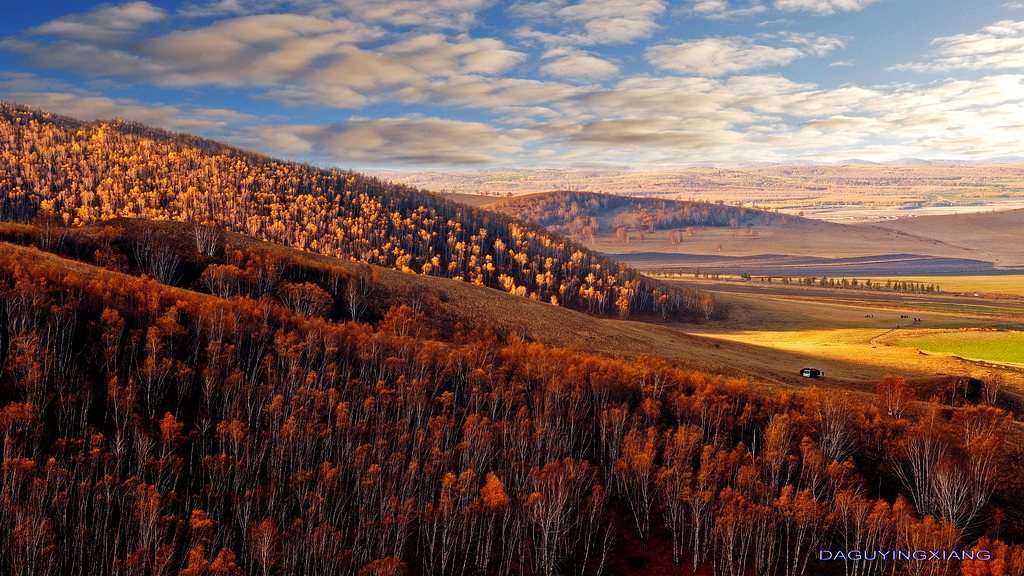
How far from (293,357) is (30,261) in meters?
50.6

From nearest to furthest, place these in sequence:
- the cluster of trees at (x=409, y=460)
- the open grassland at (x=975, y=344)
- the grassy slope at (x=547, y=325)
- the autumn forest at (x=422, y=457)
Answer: the cluster of trees at (x=409, y=460), the autumn forest at (x=422, y=457), the grassy slope at (x=547, y=325), the open grassland at (x=975, y=344)

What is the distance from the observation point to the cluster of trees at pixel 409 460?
67.1m

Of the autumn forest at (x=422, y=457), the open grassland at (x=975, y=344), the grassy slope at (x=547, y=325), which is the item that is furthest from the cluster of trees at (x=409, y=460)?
the open grassland at (x=975, y=344)

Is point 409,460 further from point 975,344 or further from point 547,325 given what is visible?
point 975,344

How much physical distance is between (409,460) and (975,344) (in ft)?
528

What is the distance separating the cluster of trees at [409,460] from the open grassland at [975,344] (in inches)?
2677

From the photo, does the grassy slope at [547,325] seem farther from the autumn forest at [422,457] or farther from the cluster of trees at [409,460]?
the cluster of trees at [409,460]

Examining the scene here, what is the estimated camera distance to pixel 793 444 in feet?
305

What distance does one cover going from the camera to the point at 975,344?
567 feet

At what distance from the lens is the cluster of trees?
67.1m

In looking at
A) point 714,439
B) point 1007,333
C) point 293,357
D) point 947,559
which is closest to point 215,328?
point 293,357

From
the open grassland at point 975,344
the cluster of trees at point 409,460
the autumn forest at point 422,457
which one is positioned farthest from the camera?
the open grassland at point 975,344

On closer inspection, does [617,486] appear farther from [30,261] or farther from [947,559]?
[30,261]

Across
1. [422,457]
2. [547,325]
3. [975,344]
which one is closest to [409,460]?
[422,457]
